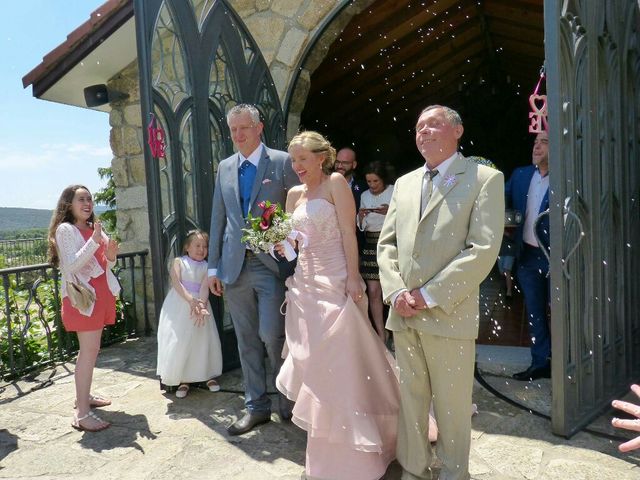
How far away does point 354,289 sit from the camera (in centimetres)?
303

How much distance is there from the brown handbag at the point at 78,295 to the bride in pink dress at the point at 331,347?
4.52 feet

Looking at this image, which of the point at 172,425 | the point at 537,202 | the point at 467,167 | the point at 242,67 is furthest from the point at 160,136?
the point at 537,202

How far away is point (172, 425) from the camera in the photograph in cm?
360

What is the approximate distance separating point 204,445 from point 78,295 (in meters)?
1.28

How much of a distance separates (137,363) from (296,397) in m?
2.73

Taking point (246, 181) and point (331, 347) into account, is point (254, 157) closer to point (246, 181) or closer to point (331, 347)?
point (246, 181)

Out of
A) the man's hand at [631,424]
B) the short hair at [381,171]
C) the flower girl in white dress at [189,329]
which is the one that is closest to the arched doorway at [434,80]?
the short hair at [381,171]

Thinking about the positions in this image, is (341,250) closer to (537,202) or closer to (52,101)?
(537,202)

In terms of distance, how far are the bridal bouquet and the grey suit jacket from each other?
31 centimetres

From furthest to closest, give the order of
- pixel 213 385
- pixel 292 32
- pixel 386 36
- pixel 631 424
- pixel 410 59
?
1. pixel 410 59
2. pixel 386 36
3. pixel 292 32
4. pixel 213 385
5. pixel 631 424

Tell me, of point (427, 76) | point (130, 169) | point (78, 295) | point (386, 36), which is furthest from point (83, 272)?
point (427, 76)

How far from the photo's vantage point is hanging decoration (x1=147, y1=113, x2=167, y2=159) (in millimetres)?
4035

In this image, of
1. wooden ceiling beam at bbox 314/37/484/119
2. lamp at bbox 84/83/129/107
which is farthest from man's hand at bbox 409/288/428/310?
wooden ceiling beam at bbox 314/37/484/119

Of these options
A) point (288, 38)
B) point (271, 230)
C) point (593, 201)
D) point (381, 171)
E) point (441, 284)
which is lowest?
point (441, 284)
